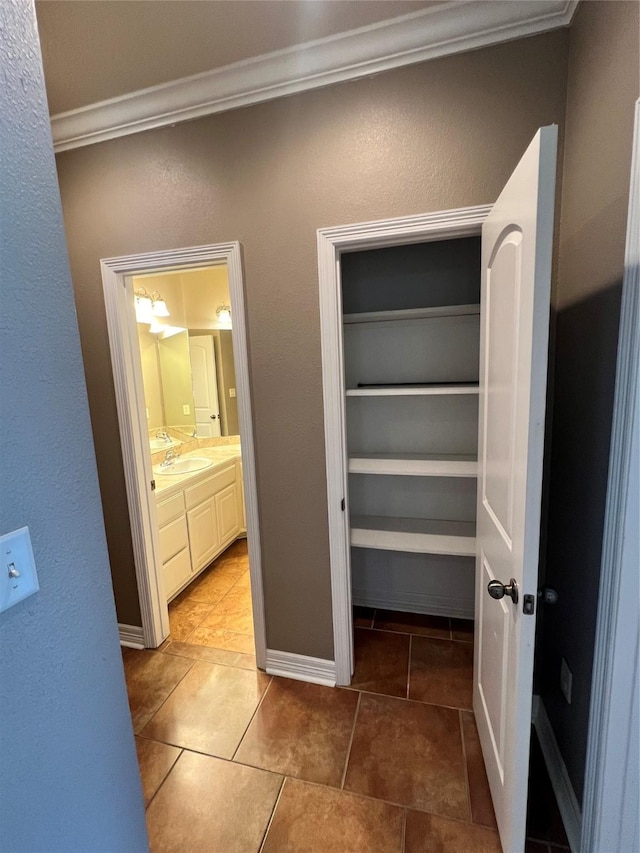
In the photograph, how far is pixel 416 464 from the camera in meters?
2.05

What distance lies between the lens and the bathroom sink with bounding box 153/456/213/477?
3002 mm

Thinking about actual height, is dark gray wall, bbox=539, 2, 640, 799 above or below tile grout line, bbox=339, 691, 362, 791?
above

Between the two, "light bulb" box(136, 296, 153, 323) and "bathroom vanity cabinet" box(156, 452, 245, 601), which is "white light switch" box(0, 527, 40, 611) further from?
"light bulb" box(136, 296, 153, 323)

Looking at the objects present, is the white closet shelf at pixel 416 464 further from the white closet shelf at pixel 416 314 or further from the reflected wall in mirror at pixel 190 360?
the reflected wall in mirror at pixel 190 360

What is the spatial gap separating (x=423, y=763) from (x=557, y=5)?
2.76 meters

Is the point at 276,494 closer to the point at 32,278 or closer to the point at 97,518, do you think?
the point at 97,518

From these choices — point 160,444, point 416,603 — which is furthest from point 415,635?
point 160,444

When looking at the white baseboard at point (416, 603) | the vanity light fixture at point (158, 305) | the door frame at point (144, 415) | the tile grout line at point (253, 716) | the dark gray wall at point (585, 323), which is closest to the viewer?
the dark gray wall at point (585, 323)

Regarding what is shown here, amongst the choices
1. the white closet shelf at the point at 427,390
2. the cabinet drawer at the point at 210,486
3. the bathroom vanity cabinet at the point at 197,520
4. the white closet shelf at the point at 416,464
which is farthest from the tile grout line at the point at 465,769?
the cabinet drawer at the point at 210,486

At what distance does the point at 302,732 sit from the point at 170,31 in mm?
2786

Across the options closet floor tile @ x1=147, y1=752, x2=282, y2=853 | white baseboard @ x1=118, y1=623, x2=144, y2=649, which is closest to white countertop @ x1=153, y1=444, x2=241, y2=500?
white baseboard @ x1=118, y1=623, x2=144, y2=649

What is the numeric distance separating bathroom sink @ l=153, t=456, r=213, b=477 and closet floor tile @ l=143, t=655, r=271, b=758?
4.60ft

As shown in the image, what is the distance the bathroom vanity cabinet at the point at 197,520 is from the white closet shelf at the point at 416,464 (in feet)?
4.07

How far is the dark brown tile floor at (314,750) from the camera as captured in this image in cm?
128
